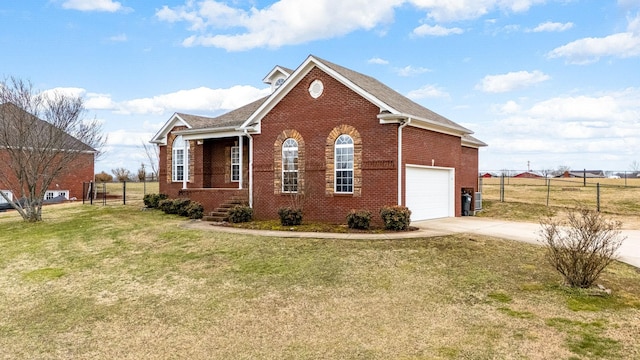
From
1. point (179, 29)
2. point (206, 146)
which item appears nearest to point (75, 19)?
point (179, 29)

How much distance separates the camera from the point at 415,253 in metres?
11.2

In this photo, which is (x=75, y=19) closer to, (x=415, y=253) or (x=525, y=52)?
(x=415, y=253)

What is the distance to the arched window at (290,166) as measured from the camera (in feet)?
58.4

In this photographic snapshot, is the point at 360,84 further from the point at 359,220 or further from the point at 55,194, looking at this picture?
the point at 55,194

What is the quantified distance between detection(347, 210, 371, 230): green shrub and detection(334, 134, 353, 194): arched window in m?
1.56

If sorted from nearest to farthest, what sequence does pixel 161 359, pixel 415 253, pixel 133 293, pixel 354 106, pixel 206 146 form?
1. pixel 161 359
2. pixel 133 293
3. pixel 415 253
4. pixel 354 106
5. pixel 206 146

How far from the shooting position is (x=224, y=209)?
19031 millimetres

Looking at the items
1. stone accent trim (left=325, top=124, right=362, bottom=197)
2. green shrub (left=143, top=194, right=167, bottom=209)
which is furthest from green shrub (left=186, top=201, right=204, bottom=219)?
stone accent trim (left=325, top=124, right=362, bottom=197)

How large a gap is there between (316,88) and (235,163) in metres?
7.29

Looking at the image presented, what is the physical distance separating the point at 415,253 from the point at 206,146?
591 inches

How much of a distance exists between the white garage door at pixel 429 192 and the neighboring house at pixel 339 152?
4cm

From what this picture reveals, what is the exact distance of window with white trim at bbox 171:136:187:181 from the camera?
78.7 ft

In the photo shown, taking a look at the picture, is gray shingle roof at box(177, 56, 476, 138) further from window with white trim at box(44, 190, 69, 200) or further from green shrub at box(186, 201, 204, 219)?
window with white trim at box(44, 190, 69, 200)

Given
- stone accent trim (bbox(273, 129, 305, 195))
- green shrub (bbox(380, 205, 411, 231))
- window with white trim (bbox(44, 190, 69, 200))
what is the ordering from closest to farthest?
green shrub (bbox(380, 205, 411, 231)) → stone accent trim (bbox(273, 129, 305, 195)) → window with white trim (bbox(44, 190, 69, 200))
